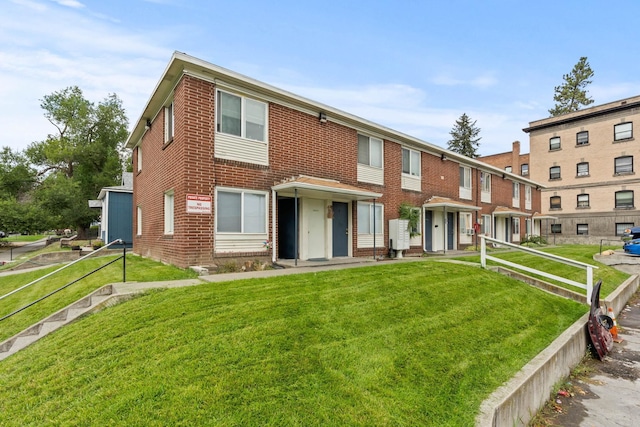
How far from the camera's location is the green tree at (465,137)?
4234 cm

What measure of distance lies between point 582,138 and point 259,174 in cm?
3386

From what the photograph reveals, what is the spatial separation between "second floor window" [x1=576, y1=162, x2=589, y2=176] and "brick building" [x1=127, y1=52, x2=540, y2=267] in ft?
74.1

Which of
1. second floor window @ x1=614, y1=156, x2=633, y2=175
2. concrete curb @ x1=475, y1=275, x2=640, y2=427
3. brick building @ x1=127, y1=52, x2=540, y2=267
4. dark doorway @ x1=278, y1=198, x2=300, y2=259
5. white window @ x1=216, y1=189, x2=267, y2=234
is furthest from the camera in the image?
second floor window @ x1=614, y1=156, x2=633, y2=175

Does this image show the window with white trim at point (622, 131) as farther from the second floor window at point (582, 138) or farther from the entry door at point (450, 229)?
the entry door at point (450, 229)

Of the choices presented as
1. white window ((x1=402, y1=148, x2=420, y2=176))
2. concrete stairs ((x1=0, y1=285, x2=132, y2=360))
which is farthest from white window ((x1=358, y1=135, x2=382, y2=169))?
concrete stairs ((x1=0, y1=285, x2=132, y2=360))

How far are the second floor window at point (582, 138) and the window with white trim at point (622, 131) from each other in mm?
1954

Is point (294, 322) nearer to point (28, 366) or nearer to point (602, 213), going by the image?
point (28, 366)

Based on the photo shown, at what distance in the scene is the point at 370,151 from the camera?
44.2 feet

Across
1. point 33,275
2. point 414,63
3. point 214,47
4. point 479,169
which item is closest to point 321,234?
point 214,47

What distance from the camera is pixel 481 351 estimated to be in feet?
14.7

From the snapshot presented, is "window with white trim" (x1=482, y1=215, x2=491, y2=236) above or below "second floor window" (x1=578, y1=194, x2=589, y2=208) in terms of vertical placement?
below

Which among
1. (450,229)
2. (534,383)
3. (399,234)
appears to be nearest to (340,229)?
(399,234)

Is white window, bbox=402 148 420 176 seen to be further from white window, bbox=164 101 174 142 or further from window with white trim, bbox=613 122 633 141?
window with white trim, bbox=613 122 633 141

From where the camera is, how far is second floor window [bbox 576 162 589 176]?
3014 cm
